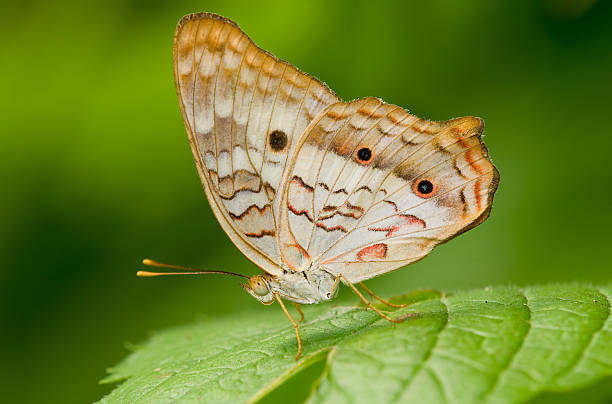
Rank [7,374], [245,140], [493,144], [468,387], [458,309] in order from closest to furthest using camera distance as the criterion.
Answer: [468,387], [458,309], [245,140], [7,374], [493,144]

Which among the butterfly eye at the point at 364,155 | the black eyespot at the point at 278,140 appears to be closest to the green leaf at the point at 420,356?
the butterfly eye at the point at 364,155

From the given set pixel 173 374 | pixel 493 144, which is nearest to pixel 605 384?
pixel 173 374

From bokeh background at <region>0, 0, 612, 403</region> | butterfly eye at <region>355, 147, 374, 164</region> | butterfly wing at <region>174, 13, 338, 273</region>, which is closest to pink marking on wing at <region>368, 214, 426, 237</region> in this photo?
butterfly eye at <region>355, 147, 374, 164</region>

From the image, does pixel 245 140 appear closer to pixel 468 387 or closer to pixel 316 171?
pixel 316 171

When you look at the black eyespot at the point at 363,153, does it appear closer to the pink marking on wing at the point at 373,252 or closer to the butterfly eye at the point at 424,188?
the butterfly eye at the point at 424,188

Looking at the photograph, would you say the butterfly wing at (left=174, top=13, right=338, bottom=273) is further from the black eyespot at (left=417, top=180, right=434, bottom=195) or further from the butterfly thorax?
the black eyespot at (left=417, top=180, right=434, bottom=195)

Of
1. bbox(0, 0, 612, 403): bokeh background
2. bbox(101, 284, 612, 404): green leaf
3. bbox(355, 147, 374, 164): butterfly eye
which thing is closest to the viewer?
bbox(101, 284, 612, 404): green leaf

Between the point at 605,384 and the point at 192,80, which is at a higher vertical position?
the point at 192,80
